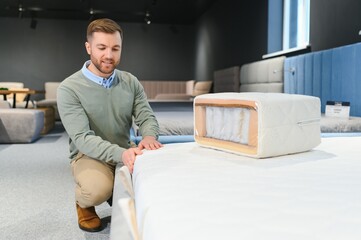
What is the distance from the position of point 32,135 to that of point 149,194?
4599 millimetres

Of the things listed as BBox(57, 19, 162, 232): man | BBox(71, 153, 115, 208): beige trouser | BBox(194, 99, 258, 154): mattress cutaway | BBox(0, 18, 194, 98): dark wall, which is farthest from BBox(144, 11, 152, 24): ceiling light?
BBox(194, 99, 258, 154): mattress cutaway

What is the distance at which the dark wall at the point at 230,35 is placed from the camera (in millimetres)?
5492

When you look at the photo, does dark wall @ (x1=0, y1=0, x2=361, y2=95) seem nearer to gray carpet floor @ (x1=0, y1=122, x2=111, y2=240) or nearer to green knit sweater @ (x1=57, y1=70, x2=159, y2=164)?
gray carpet floor @ (x1=0, y1=122, x2=111, y2=240)

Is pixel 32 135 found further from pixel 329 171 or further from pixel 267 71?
pixel 329 171

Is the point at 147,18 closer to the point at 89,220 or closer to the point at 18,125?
the point at 18,125

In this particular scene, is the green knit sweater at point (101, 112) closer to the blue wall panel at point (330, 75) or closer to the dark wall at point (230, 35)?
the blue wall panel at point (330, 75)

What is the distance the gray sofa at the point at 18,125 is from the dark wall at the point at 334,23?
3.60m

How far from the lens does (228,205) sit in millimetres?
690

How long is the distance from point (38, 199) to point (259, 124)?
6.24 feet

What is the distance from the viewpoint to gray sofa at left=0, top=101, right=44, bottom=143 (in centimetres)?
483

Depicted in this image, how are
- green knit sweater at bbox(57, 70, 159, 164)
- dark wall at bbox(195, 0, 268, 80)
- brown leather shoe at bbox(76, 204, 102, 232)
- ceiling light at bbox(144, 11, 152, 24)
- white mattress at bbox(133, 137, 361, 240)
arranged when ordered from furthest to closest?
A: ceiling light at bbox(144, 11, 152, 24) < dark wall at bbox(195, 0, 268, 80) < brown leather shoe at bbox(76, 204, 102, 232) < green knit sweater at bbox(57, 70, 159, 164) < white mattress at bbox(133, 137, 361, 240)

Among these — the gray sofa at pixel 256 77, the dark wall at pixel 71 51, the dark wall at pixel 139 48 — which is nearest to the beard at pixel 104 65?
the gray sofa at pixel 256 77

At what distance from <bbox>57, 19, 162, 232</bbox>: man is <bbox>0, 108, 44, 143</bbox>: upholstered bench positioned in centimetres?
332

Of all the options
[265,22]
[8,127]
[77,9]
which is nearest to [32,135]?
[8,127]
